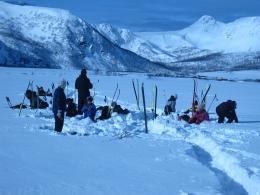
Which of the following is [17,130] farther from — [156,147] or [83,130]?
[156,147]

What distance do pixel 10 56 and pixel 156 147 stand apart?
143 m

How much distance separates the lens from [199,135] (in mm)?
11703

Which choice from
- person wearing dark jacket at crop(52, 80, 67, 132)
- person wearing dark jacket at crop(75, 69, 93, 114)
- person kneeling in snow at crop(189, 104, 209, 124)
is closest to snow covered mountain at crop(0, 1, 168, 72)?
person wearing dark jacket at crop(75, 69, 93, 114)

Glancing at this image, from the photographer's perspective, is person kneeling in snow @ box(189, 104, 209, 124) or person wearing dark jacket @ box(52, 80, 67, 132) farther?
person kneeling in snow @ box(189, 104, 209, 124)

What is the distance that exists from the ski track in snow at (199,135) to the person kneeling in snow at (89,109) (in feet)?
0.88

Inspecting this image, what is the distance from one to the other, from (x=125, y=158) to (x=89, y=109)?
4.82m

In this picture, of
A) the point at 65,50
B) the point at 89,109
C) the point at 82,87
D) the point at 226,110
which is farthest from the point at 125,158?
the point at 65,50

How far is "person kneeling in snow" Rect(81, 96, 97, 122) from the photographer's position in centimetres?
1311

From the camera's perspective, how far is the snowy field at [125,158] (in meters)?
6.40

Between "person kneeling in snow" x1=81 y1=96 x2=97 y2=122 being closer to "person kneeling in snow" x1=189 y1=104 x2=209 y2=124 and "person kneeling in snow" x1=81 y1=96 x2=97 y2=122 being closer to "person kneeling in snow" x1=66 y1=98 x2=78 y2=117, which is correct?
"person kneeling in snow" x1=66 y1=98 x2=78 y2=117

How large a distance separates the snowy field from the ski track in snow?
0.5 inches

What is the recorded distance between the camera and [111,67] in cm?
18238

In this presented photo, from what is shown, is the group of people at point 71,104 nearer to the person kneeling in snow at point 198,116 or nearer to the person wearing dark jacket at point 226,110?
the person kneeling in snow at point 198,116

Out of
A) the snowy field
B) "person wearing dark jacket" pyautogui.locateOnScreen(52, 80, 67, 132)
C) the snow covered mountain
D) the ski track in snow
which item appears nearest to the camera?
the snowy field
